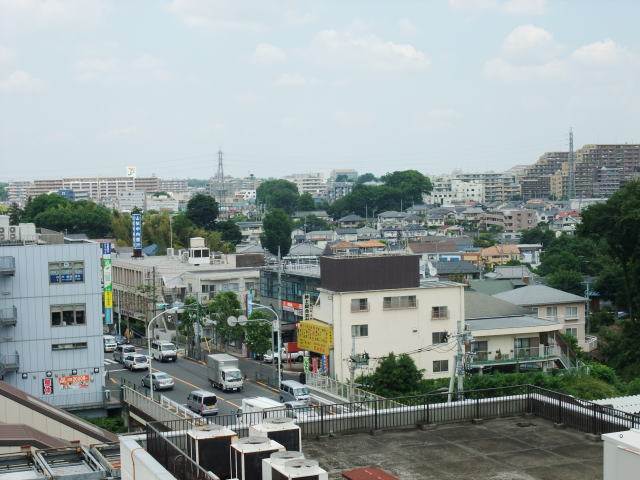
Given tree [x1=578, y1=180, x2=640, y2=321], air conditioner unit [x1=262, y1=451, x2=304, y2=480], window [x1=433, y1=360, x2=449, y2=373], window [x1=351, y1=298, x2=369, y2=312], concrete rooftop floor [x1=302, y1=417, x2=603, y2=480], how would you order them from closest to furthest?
air conditioner unit [x1=262, y1=451, x2=304, y2=480] → concrete rooftop floor [x1=302, y1=417, x2=603, y2=480] → window [x1=351, y1=298, x2=369, y2=312] → window [x1=433, y1=360, x2=449, y2=373] → tree [x1=578, y1=180, x2=640, y2=321]

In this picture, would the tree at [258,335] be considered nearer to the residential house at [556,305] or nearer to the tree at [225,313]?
the tree at [225,313]

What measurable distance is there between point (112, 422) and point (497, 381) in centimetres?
1146

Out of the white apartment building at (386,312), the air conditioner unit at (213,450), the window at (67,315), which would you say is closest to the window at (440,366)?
the white apartment building at (386,312)

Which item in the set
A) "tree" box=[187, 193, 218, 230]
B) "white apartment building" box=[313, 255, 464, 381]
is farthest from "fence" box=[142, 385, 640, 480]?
"tree" box=[187, 193, 218, 230]

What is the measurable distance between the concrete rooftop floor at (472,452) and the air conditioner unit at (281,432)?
1.80 ft

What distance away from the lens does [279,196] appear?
547 ft

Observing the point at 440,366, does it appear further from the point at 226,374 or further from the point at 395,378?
the point at 226,374

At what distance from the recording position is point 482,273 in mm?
67938

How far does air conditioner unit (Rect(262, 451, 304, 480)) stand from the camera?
8812 mm

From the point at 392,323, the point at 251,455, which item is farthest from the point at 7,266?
the point at 251,455

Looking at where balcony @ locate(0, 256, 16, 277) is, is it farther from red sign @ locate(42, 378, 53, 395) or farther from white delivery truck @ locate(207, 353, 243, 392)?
white delivery truck @ locate(207, 353, 243, 392)

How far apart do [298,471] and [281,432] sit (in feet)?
6.58

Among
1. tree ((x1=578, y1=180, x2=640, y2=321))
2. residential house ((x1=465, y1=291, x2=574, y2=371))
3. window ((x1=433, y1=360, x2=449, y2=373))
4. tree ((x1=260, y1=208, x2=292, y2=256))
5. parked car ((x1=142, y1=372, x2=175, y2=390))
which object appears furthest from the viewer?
tree ((x1=260, y1=208, x2=292, y2=256))

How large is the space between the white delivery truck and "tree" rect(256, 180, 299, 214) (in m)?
132
